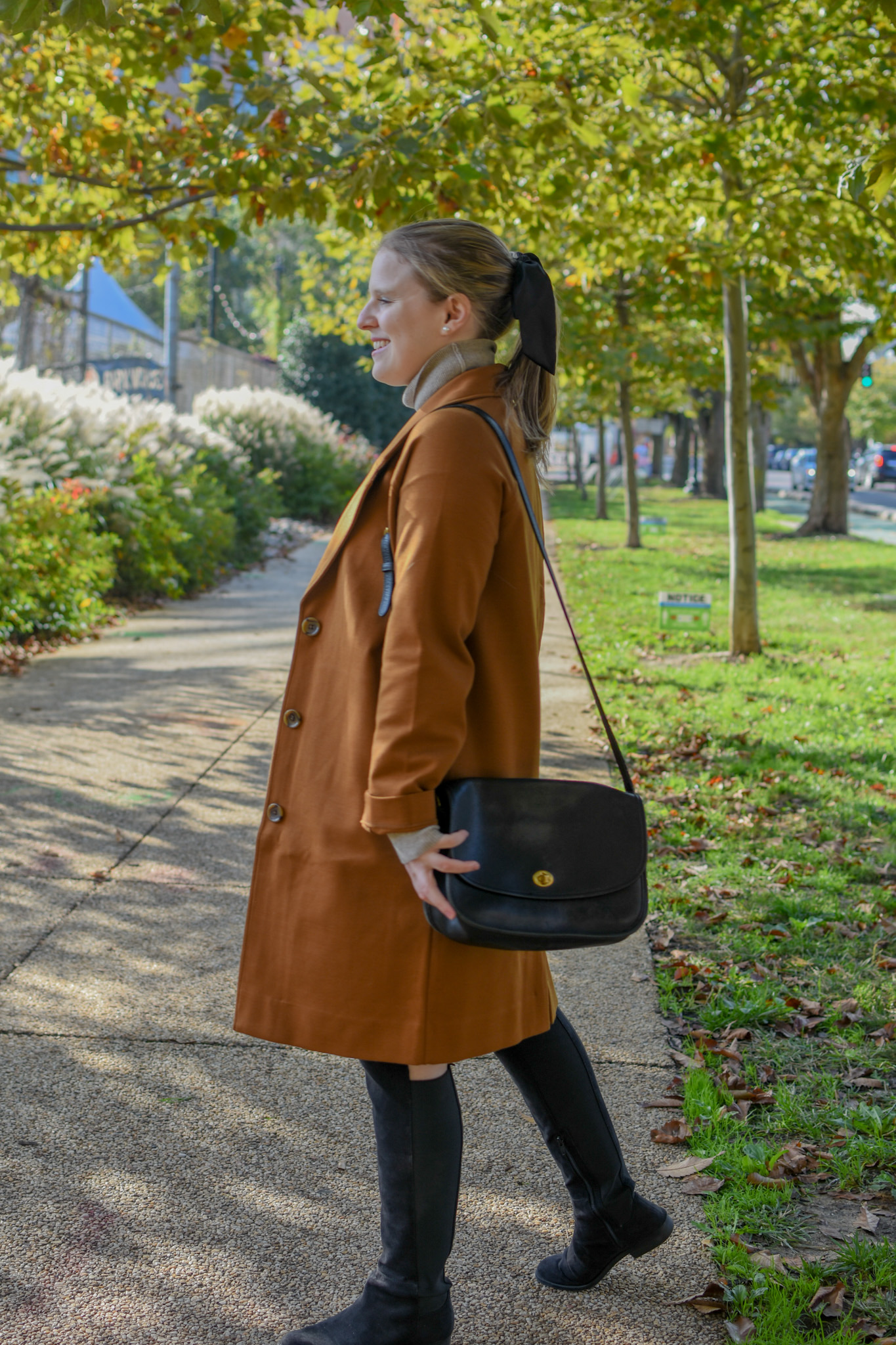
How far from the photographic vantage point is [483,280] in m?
2.00

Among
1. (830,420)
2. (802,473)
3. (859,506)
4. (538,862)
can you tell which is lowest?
(538,862)

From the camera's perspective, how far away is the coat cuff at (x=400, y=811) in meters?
1.78

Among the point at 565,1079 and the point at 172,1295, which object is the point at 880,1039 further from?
the point at 172,1295

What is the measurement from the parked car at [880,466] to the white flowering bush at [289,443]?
3827 centimetres

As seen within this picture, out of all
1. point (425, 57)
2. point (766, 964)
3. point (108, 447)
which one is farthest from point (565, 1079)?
point (108, 447)

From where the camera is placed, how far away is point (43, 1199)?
100 inches

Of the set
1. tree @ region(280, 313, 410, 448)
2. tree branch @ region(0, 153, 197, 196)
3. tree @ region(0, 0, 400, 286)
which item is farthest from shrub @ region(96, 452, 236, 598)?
tree @ region(280, 313, 410, 448)

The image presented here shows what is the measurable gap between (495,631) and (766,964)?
243 cm

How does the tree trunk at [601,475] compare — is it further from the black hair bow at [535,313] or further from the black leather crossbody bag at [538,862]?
the black leather crossbody bag at [538,862]

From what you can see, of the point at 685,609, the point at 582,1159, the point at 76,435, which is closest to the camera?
the point at 582,1159

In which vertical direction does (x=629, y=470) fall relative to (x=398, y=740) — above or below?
above

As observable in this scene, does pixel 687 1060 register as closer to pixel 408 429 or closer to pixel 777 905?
pixel 777 905

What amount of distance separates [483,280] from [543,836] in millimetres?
922

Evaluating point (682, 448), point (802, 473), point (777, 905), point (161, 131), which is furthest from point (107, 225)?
point (802, 473)
